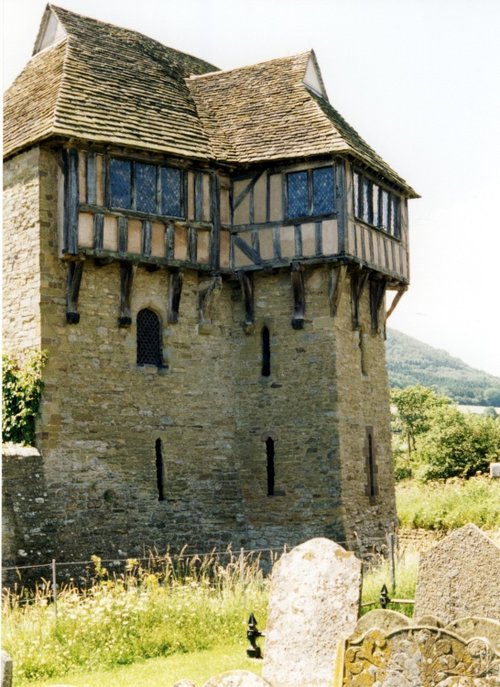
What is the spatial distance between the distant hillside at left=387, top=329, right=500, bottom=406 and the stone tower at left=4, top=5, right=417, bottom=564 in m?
72.6

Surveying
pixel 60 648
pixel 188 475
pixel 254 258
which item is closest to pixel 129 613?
pixel 60 648

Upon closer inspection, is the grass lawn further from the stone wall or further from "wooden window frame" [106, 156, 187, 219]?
"wooden window frame" [106, 156, 187, 219]

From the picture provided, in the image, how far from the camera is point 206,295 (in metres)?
Result: 21.2

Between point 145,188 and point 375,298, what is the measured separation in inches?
254

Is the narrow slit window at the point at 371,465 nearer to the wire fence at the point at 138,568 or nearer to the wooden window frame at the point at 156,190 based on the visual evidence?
the wire fence at the point at 138,568

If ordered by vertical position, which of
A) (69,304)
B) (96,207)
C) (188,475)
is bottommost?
(188,475)

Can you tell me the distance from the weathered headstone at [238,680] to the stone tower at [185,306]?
1120cm

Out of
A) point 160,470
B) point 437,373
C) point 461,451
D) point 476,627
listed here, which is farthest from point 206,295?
point 437,373

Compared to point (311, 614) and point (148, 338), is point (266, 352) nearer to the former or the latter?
point (148, 338)

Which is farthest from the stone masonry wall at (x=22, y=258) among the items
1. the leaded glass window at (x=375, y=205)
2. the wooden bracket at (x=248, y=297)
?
the leaded glass window at (x=375, y=205)

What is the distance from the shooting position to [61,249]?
754 inches

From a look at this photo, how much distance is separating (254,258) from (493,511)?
9.14m

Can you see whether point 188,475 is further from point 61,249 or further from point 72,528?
point 61,249

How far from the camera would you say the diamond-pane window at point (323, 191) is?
20.7 m
